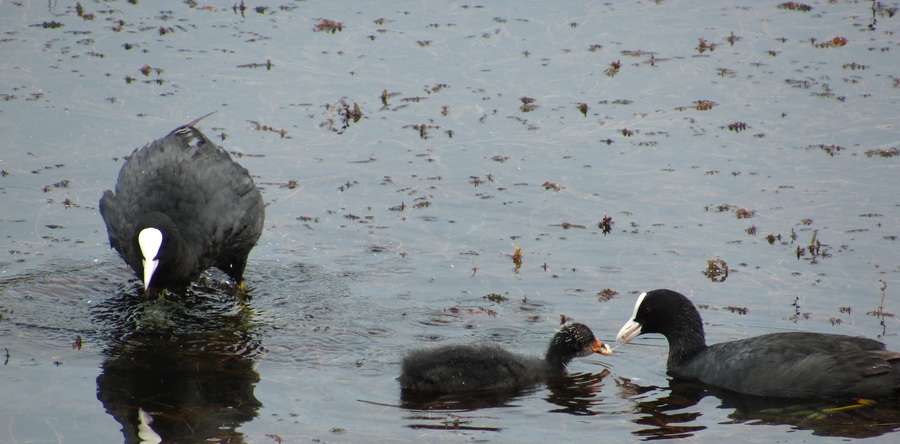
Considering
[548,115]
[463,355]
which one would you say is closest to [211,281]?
[463,355]

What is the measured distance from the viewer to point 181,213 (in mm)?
8898

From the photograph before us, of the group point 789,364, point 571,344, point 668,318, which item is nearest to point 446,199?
point 668,318

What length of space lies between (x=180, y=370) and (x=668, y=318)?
3.60m

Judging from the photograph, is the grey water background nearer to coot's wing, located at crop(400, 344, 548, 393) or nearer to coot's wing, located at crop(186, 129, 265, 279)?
coot's wing, located at crop(400, 344, 548, 393)

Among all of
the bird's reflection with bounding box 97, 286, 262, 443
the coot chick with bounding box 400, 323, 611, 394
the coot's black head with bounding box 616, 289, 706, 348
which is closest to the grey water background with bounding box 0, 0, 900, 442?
the bird's reflection with bounding box 97, 286, 262, 443

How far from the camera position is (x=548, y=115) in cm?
1362

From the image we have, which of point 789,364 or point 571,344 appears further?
point 571,344

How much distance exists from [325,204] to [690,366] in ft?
14.8

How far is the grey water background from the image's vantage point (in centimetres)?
738

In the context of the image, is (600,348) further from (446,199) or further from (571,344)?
(446,199)

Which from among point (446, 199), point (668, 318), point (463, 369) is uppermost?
point (446, 199)

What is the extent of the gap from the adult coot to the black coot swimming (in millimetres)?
3344

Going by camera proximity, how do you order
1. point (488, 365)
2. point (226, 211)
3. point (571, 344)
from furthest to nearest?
1. point (226, 211)
2. point (571, 344)
3. point (488, 365)

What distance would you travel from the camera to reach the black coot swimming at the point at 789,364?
7.53 metres
